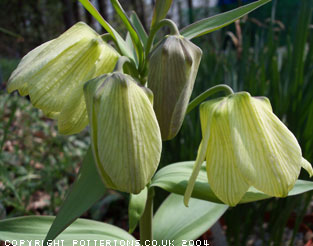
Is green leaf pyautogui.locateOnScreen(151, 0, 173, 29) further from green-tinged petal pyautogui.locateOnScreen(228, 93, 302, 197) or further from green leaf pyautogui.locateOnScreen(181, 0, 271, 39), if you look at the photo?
green-tinged petal pyautogui.locateOnScreen(228, 93, 302, 197)

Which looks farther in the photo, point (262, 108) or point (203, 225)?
point (203, 225)

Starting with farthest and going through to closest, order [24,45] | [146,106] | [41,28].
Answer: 1. [41,28]
2. [24,45]
3. [146,106]

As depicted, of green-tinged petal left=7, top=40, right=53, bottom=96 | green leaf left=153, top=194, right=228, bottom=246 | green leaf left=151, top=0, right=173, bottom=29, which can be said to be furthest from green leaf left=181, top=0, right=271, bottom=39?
green leaf left=153, top=194, right=228, bottom=246

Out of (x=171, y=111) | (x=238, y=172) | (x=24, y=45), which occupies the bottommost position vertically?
(x=24, y=45)

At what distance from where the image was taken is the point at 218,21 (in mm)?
670

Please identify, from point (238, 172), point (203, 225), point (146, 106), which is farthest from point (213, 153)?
point (203, 225)

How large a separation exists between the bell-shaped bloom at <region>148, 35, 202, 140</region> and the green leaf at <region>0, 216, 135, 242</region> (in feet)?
1.12

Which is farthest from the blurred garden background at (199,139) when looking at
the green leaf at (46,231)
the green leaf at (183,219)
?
the green leaf at (46,231)

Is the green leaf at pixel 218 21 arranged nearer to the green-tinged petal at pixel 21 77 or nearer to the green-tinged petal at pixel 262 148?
the green-tinged petal at pixel 262 148

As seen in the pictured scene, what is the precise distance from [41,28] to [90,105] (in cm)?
1070

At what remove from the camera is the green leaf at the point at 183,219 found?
825mm

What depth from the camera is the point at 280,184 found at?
529mm

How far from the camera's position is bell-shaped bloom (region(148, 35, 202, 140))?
563 mm

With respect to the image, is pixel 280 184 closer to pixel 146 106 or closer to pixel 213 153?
pixel 213 153
